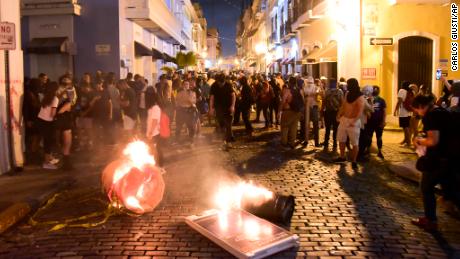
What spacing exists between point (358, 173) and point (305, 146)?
11.7 feet

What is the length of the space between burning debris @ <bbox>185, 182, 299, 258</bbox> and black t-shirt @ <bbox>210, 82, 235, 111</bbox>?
5362 mm

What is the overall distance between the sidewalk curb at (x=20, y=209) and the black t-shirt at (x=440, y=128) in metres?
5.32

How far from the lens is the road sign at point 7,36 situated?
8940 millimetres

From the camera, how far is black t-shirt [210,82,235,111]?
41.8ft

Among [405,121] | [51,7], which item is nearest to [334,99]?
[405,121]

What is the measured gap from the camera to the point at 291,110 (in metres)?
12.8

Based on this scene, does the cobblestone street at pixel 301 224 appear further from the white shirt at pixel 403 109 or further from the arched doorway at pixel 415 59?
the arched doorway at pixel 415 59

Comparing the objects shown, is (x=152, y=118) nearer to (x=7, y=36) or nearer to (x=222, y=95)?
(x=7, y=36)

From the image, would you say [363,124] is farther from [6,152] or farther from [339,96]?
[6,152]

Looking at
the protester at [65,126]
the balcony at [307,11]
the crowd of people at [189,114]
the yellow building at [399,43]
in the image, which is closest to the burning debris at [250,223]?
the crowd of people at [189,114]

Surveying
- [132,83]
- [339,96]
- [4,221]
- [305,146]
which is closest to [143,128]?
[132,83]

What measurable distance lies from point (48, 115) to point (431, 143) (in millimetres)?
7038

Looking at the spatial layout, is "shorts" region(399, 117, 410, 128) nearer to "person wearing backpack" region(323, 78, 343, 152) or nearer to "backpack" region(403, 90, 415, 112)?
"backpack" region(403, 90, 415, 112)

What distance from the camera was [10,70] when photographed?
381 inches
